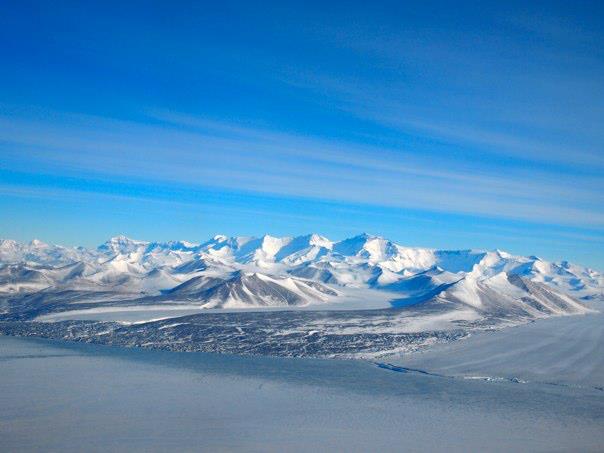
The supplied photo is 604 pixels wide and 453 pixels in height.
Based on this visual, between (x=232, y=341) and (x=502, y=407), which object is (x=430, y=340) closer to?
(x=232, y=341)

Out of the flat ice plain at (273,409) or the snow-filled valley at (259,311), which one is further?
the snow-filled valley at (259,311)

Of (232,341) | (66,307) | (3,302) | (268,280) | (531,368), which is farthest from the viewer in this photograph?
(268,280)

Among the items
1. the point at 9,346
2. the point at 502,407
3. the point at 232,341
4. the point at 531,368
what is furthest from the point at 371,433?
the point at 9,346

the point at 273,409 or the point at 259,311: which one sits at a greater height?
the point at 259,311

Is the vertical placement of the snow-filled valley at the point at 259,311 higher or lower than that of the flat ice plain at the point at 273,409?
higher

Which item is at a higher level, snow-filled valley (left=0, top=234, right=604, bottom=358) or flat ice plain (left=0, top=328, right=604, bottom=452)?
snow-filled valley (left=0, top=234, right=604, bottom=358)

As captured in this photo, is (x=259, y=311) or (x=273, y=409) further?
(x=259, y=311)

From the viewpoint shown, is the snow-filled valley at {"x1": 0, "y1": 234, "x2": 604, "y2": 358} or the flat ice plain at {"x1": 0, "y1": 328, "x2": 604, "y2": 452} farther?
the snow-filled valley at {"x1": 0, "y1": 234, "x2": 604, "y2": 358}

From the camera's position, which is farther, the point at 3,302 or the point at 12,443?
the point at 3,302
